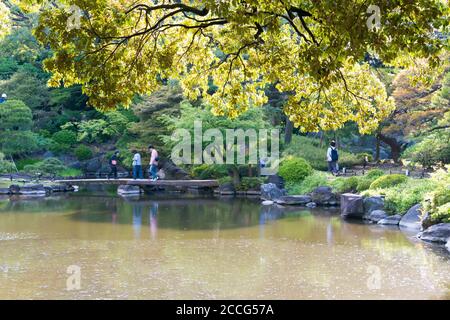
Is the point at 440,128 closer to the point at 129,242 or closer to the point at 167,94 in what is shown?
the point at 167,94

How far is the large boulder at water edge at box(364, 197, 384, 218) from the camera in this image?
15.6 meters

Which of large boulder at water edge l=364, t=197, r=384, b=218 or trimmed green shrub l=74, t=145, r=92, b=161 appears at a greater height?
trimmed green shrub l=74, t=145, r=92, b=161

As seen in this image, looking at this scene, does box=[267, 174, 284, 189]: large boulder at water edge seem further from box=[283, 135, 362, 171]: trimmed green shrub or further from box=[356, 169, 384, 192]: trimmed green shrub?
box=[356, 169, 384, 192]: trimmed green shrub

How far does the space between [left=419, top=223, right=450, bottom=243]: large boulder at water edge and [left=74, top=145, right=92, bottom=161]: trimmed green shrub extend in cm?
2148

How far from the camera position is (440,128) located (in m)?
20.3

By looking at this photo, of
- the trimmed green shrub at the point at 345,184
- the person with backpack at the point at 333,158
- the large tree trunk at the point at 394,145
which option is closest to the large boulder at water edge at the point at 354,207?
the trimmed green shrub at the point at 345,184

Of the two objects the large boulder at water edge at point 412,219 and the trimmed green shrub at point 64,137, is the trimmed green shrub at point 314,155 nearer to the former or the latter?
the large boulder at water edge at point 412,219

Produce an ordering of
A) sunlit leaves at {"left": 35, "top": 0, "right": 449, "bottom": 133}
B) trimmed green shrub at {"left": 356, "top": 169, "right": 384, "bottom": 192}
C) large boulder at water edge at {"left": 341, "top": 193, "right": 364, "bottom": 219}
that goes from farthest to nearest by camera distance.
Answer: trimmed green shrub at {"left": 356, "top": 169, "right": 384, "bottom": 192}, large boulder at water edge at {"left": 341, "top": 193, "right": 364, "bottom": 219}, sunlit leaves at {"left": 35, "top": 0, "right": 449, "bottom": 133}

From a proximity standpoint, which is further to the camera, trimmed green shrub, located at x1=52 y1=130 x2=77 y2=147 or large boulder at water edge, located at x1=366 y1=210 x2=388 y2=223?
trimmed green shrub, located at x1=52 y1=130 x2=77 y2=147

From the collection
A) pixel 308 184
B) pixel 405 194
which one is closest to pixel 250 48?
pixel 405 194

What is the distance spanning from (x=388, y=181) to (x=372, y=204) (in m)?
1.19

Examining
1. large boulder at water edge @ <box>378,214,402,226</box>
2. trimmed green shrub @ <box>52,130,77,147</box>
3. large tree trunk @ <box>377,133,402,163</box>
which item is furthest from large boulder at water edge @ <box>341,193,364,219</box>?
trimmed green shrub @ <box>52,130,77,147</box>

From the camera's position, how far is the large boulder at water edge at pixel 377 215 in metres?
15.0

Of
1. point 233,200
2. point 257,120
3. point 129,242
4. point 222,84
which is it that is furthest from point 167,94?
point 222,84
